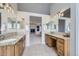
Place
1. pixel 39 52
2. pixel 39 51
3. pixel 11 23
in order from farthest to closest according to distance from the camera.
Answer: pixel 39 51, pixel 11 23, pixel 39 52

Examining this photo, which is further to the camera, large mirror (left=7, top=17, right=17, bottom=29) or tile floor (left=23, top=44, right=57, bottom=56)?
large mirror (left=7, top=17, right=17, bottom=29)

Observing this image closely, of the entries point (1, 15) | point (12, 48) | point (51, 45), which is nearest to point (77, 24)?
point (12, 48)

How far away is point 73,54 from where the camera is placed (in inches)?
60.1

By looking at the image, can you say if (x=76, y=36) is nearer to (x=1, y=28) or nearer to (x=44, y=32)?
(x=1, y=28)

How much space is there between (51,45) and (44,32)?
93 cm

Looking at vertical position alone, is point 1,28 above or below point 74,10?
below

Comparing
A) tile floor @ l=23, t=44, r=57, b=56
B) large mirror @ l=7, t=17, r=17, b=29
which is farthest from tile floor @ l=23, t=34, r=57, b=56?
large mirror @ l=7, t=17, r=17, b=29

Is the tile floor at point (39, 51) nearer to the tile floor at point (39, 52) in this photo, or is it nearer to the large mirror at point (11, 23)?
the tile floor at point (39, 52)

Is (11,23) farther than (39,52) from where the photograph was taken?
Yes

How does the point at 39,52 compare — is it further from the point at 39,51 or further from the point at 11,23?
the point at 11,23

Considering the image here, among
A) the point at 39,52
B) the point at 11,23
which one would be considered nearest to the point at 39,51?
the point at 39,52

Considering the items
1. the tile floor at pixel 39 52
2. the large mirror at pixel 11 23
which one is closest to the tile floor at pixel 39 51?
the tile floor at pixel 39 52

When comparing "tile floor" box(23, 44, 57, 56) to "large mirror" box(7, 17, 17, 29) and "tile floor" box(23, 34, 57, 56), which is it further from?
"large mirror" box(7, 17, 17, 29)

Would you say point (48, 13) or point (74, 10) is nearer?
→ point (74, 10)
